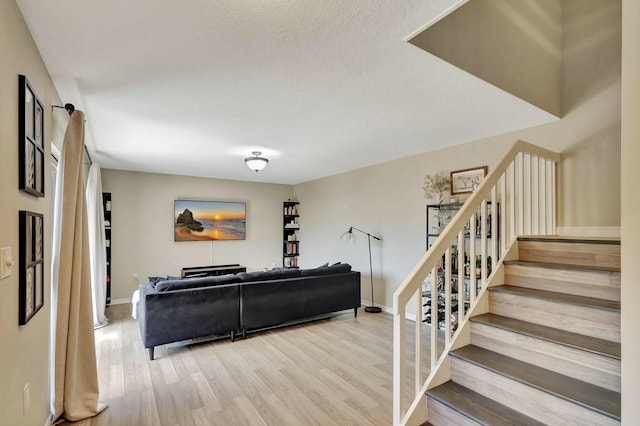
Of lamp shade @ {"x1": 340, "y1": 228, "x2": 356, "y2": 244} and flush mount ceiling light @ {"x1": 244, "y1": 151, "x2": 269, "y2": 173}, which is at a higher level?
flush mount ceiling light @ {"x1": 244, "y1": 151, "x2": 269, "y2": 173}

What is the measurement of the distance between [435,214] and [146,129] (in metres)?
3.59

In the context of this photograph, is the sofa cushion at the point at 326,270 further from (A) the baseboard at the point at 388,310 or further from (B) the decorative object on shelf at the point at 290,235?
(B) the decorative object on shelf at the point at 290,235

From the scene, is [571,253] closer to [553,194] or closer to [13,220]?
[553,194]

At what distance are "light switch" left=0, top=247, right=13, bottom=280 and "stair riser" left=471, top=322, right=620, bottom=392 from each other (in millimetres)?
2574

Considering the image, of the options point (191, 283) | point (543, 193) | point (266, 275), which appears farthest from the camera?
point (266, 275)

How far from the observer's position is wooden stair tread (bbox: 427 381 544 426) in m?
1.69

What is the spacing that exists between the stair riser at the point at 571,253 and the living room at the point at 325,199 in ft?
0.89

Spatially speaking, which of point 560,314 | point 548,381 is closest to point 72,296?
point 548,381

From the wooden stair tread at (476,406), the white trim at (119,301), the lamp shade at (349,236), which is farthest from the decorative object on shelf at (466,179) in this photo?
the white trim at (119,301)

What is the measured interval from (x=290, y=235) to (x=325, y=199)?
1523mm

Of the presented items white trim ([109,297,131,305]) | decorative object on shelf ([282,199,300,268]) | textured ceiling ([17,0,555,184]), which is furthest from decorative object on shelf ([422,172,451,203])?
white trim ([109,297,131,305])

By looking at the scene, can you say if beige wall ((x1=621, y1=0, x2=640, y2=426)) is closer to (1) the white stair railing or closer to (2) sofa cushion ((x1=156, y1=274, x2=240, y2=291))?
(1) the white stair railing

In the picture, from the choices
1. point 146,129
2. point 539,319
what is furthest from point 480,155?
point 146,129

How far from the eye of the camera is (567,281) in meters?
2.25
